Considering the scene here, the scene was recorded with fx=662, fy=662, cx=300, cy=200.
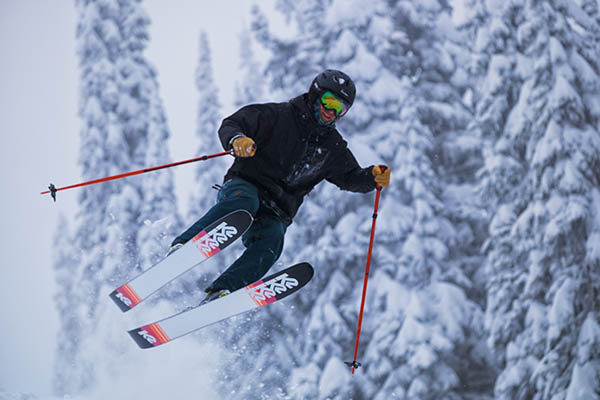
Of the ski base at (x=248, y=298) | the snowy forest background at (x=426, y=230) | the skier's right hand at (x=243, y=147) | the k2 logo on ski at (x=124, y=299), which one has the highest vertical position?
the snowy forest background at (x=426, y=230)

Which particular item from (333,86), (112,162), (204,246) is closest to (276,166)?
(333,86)

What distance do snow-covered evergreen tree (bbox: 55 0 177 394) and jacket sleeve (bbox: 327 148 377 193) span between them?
24.9ft

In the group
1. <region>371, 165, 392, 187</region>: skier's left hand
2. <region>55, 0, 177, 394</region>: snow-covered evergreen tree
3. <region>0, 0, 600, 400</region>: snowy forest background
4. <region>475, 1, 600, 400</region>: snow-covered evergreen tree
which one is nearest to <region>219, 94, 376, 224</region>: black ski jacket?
<region>371, 165, 392, 187</region>: skier's left hand

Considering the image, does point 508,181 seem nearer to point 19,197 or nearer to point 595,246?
point 595,246

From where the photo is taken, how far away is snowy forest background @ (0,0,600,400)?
10.1 metres

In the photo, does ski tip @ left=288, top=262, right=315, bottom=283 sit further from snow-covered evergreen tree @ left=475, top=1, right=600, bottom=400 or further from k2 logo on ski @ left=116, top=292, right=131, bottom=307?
snow-covered evergreen tree @ left=475, top=1, right=600, bottom=400

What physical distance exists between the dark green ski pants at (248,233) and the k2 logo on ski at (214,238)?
0.26ft

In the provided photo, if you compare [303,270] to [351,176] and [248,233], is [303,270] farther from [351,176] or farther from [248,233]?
[351,176]

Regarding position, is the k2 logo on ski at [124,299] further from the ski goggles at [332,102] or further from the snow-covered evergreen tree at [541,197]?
the snow-covered evergreen tree at [541,197]

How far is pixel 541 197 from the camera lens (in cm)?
1044

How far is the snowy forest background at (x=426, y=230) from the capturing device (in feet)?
33.2

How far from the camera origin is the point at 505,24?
11.1m

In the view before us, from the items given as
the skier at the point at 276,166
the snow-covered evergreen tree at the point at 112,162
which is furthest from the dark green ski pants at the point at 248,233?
the snow-covered evergreen tree at the point at 112,162

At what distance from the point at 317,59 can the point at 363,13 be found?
1063 mm
